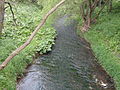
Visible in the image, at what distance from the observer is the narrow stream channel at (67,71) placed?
34.1 feet

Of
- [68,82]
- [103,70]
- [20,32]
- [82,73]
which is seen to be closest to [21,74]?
[68,82]

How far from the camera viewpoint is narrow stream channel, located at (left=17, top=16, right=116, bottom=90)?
10.4 metres

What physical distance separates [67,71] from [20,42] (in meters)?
4.28

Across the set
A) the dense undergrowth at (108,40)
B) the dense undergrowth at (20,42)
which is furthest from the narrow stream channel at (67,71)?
the dense undergrowth at (20,42)

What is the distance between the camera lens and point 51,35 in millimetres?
16938

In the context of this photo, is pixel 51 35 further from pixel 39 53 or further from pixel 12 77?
pixel 12 77

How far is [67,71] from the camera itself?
1188cm

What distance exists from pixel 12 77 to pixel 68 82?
276 cm

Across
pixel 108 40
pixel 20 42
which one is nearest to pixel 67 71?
pixel 20 42

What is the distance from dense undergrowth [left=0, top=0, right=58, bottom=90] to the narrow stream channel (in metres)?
0.54

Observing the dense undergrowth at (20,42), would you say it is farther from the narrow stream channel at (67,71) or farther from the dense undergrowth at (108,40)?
the dense undergrowth at (108,40)

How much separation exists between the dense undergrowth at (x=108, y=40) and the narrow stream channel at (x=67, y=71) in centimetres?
41

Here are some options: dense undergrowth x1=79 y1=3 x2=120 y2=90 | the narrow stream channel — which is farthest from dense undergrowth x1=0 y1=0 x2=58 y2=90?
dense undergrowth x1=79 y1=3 x2=120 y2=90

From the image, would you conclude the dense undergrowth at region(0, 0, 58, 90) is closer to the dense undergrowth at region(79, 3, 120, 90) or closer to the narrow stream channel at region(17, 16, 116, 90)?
the narrow stream channel at region(17, 16, 116, 90)
